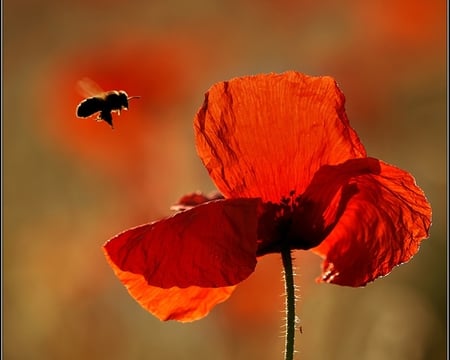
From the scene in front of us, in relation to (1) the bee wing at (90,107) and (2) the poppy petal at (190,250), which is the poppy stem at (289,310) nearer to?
(2) the poppy petal at (190,250)

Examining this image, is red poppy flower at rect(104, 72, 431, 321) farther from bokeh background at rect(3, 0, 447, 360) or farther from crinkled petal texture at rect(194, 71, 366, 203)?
bokeh background at rect(3, 0, 447, 360)

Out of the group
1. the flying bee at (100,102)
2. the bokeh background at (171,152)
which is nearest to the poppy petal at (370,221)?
the flying bee at (100,102)

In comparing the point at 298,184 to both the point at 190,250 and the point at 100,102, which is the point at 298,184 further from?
the point at 100,102

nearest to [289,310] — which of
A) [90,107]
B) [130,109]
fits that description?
[90,107]

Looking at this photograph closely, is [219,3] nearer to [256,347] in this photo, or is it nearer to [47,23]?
[47,23]

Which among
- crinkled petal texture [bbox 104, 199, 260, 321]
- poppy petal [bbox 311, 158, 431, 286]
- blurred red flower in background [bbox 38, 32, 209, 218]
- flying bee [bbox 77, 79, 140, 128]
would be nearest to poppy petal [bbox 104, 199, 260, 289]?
crinkled petal texture [bbox 104, 199, 260, 321]

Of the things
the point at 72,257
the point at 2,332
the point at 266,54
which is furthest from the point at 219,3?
the point at 2,332
